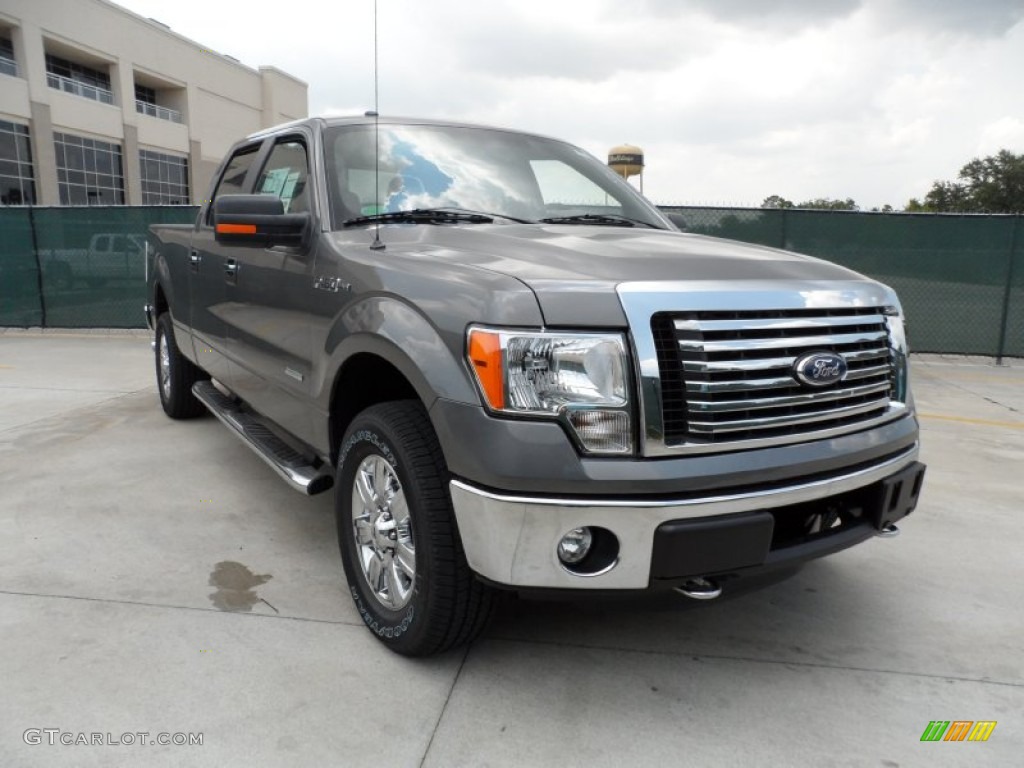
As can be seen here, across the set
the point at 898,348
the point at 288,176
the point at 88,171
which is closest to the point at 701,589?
the point at 898,348

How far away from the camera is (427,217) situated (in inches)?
122

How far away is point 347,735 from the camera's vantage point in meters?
2.21

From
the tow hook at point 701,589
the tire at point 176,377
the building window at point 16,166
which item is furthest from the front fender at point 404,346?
the building window at point 16,166

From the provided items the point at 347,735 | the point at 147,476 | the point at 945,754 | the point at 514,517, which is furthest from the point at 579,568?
the point at 147,476

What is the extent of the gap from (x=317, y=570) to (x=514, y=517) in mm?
1555

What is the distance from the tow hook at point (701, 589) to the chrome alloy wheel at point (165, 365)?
4627 millimetres

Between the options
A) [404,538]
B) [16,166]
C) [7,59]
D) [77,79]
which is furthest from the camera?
[77,79]

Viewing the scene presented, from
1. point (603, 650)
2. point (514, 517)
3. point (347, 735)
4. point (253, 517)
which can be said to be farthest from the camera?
point (253, 517)

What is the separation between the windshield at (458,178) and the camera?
322 cm

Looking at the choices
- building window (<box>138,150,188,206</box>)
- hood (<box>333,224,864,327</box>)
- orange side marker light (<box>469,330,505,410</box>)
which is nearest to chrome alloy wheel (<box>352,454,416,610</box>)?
orange side marker light (<box>469,330,505,410</box>)

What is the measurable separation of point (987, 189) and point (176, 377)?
6190cm

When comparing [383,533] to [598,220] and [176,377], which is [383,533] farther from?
[176,377]

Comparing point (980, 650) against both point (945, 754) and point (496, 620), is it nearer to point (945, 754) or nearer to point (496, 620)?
point (945, 754)

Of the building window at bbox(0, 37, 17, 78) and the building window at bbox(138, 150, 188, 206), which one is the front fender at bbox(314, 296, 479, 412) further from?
the building window at bbox(138, 150, 188, 206)
